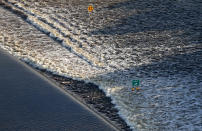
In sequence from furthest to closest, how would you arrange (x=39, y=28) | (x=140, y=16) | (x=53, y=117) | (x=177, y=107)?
1. (x=140, y=16)
2. (x=39, y=28)
3. (x=177, y=107)
4. (x=53, y=117)

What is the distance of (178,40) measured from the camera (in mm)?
12289

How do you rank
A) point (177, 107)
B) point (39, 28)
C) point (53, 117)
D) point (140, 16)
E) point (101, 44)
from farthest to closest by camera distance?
1. point (140, 16)
2. point (39, 28)
3. point (101, 44)
4. point (177, 107)
5. point (53, 117)

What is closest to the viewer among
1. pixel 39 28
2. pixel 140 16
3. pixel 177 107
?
pixel 177 107

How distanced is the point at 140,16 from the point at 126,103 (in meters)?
6.13

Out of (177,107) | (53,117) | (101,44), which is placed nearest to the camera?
(53,117)

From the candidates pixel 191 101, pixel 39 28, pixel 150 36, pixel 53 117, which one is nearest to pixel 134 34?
pixel 150 36

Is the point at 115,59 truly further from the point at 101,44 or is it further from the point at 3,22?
the point at 3,22

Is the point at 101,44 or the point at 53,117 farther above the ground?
the point at 101,44

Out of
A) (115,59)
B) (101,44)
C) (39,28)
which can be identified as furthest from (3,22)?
(115,59)

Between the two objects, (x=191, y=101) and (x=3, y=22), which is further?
(x=3, y=22)

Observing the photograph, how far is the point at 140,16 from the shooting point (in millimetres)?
14219

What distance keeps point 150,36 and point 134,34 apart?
498 mm

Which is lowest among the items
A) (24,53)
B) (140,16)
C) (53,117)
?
(53,117)

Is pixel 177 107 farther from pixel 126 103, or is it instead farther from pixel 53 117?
pixel 53 117
